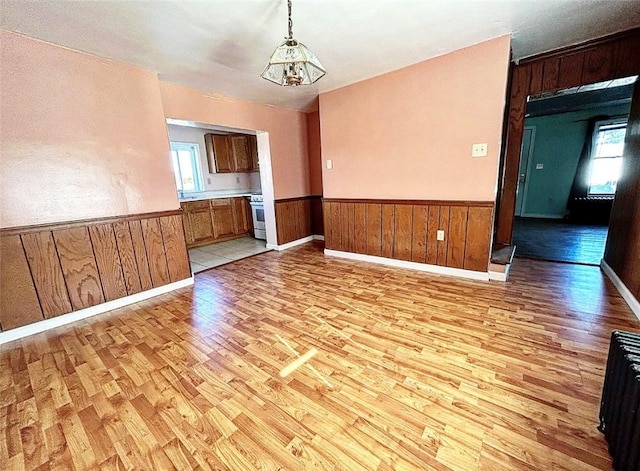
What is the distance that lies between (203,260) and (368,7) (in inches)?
145

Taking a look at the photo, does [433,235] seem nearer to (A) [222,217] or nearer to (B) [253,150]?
(A) [222,217]

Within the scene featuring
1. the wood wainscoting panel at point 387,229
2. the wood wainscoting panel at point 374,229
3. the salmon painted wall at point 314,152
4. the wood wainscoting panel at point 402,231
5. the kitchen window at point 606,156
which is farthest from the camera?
the kitchen window at point 606,156

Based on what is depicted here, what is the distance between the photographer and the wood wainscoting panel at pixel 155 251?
278 centimetres

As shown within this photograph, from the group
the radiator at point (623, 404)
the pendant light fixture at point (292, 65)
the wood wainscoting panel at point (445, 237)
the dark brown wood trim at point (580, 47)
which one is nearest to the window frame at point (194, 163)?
the pendant light fixture at point (292, 65)

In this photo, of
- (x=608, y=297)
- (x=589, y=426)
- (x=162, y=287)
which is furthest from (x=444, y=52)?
(x=162, y=287)

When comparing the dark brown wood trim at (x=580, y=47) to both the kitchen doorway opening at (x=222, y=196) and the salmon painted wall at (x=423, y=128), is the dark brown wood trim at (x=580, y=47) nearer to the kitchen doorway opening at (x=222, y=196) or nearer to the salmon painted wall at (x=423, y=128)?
the salmon painted wall at (x=423, y=128)

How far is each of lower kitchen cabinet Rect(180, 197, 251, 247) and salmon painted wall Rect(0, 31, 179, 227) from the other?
6.23ft

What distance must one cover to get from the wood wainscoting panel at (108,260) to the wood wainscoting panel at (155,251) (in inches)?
10.5

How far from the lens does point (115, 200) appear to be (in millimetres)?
2553

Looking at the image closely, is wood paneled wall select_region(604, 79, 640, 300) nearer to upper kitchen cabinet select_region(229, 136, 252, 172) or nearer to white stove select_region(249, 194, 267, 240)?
white stove select_region(249, 194, 267, 240)

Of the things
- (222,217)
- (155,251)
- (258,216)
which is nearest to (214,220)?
(222,217)

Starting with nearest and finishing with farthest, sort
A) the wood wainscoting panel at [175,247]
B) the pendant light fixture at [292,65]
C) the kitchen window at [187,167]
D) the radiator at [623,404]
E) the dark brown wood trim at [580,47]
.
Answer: the radiator at [623,404] → the pendant light fixture at [292,65] → the dark brown wood trim at [580,47] → the wood wainscoting panel at [175,247] → the kitchen window at [187,167]

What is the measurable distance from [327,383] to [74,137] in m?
2.88

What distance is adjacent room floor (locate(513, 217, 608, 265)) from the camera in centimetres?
350
